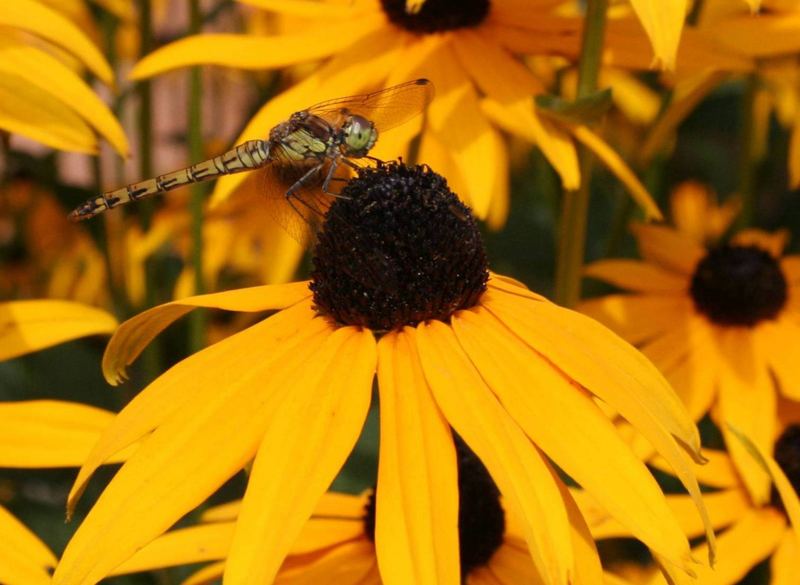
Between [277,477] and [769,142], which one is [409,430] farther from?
[769,142]

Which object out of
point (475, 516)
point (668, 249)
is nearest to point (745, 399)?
point (668, 249)

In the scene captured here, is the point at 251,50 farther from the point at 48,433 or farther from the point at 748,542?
the point at 748,542

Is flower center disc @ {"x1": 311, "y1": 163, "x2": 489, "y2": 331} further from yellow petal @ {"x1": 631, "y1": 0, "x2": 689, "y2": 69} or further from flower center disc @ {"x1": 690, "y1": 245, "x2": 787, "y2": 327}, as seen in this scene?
flower center disc @ {"x1": 690, "y1": 245, "x2": 787, "y2": 327}

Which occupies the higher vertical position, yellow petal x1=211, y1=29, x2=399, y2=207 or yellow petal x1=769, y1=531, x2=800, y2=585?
yellow petal x1=211, y1=29, x2=399, y2=207

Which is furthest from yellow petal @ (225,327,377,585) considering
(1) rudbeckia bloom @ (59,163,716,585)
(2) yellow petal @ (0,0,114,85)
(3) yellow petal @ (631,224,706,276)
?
(3) yellow petal @ (631,224,706,276)

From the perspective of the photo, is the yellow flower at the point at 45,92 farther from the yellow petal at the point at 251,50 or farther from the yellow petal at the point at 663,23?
the yellow petal at the point at 663,23

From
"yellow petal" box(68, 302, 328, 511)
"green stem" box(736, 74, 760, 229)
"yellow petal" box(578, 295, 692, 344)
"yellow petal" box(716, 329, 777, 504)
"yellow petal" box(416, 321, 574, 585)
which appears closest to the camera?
"yellow petal" box(416, 321, 574, 585)

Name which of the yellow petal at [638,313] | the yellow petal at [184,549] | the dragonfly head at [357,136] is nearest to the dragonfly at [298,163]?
the dragonfly head at [357,136]

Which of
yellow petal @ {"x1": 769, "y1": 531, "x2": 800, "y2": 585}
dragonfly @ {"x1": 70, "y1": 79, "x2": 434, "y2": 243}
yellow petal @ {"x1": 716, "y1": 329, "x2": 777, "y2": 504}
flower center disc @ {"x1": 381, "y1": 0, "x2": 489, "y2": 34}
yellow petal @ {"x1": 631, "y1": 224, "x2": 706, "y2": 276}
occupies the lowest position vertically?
yellow petal @ {"x1": 769, "y1": 531, "x2": 800, "y2": 585}
